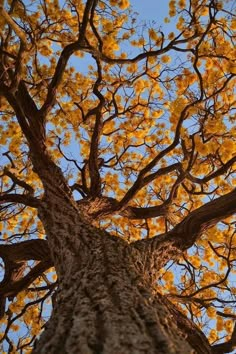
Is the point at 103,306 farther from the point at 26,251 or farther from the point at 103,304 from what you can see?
the point at 26,251

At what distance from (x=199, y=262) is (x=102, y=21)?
158 inches

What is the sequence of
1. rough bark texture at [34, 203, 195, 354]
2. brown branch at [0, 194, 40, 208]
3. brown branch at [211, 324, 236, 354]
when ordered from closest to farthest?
rough bark texture at [34, 203, 195, 354], brown branch at [211, 324, 236, 354], brown branch at [0, 194, 40, 208]

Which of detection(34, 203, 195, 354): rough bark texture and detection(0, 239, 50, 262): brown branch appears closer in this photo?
detection(34, 203, 195, 354): rough bark texture

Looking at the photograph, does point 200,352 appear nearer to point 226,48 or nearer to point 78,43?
point 78,43

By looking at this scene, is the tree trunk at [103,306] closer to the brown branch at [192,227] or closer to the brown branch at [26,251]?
the brown branch at [192,227]

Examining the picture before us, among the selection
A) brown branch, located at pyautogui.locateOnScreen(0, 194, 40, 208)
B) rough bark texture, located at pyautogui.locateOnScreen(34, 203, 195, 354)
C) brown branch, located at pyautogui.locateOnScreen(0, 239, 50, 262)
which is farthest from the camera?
brown branch, located at pyautogui.locateOnScreen(0, 239, 50, 262)

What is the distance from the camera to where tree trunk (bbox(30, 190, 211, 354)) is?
154 cm

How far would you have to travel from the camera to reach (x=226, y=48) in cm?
568

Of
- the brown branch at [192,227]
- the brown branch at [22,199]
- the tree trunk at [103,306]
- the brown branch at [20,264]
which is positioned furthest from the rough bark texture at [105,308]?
the brown branch at [20,264]

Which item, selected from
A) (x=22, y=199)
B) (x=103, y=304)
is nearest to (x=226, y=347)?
(x=103, y=304)

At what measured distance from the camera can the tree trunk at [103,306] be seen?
1536 millimetres

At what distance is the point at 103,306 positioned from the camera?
1.91m

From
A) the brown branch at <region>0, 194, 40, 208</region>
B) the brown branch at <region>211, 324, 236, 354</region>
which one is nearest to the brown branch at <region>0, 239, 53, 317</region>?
Result: the brown branch at <region>0, 194, 40, 208</region>

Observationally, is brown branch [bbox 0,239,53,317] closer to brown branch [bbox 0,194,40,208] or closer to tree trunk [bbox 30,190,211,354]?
brown branch [bbox 0,194,40,208]
